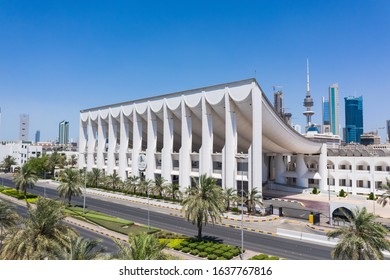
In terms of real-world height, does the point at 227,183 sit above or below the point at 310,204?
above

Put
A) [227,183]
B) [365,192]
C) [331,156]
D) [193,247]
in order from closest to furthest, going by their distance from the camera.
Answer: [193,247] < [227,183] < [365,192] < [331,156]

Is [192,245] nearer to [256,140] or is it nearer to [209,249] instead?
[209,249]

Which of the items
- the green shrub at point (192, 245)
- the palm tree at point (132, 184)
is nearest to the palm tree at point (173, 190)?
the palm tree at point (132, 184)

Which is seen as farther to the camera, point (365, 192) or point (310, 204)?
point (365, 192)

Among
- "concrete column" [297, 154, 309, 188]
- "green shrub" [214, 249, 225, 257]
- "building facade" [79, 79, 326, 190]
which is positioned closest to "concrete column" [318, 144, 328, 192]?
"building facade" [79, 79, 326, 190]

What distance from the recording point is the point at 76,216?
44062mm

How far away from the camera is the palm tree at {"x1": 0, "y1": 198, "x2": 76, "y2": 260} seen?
60.3ft

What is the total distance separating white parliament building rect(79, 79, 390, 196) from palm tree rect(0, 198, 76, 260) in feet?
93.8

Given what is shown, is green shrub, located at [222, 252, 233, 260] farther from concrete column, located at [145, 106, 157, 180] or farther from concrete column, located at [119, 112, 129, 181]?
concrete column, located at [119, 112, 129, 181]

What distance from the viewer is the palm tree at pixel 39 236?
1838 cm

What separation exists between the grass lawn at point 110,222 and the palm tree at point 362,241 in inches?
877

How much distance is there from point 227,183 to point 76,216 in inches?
991
